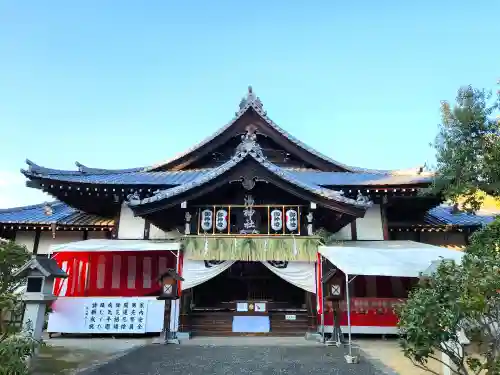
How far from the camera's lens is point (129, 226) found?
43.6 feet

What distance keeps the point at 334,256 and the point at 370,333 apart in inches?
130

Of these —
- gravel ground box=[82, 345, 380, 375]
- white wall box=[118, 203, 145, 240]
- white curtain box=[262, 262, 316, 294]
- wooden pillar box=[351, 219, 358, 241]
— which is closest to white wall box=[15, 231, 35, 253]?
white wall box=[118, 203, 145, 240]

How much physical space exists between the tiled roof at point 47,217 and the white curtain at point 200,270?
14.1 feet

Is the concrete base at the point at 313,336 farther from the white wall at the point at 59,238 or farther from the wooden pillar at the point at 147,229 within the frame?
the white wall at the point at 59,238

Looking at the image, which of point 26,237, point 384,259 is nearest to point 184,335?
point 384,259

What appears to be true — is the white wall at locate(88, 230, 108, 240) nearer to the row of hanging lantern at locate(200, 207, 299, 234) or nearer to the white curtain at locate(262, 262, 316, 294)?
the row of hanging lantern at locate(200, 207, 299, 234)

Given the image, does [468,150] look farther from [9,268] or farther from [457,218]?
[9,268]

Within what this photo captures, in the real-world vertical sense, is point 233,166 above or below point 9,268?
above

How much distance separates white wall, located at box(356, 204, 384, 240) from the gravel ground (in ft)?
16.3

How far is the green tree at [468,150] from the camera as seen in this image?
9.63 meters

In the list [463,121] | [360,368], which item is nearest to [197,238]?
[360,368]

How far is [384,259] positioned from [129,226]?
873cm

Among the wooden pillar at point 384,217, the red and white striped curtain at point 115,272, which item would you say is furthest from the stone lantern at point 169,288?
the wooden pillar at point 384,217

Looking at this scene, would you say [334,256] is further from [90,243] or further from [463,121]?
[90,243]
